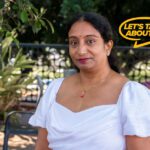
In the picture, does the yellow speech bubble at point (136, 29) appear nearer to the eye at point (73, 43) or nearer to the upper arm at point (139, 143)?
the eye at point (73, 43)

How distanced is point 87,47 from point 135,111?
35 centimetres

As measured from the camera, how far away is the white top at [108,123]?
1891 millimetres

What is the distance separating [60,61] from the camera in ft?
25.0

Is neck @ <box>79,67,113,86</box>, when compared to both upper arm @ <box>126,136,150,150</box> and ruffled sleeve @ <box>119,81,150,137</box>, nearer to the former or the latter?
ruffled sleeve @ <box>119,81,150,137</box>

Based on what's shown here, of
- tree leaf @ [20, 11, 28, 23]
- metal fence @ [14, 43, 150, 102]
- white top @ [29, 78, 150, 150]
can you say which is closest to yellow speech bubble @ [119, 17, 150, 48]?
metal fence @ [14, 43, 150, 102]

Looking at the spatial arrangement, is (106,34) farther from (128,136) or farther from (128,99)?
(128,136)

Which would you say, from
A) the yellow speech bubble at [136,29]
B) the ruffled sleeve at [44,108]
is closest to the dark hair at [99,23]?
the ruffled sleeve at [44,108]

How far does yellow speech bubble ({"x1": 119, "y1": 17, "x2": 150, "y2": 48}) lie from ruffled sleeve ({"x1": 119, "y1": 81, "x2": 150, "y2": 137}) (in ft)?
18.7

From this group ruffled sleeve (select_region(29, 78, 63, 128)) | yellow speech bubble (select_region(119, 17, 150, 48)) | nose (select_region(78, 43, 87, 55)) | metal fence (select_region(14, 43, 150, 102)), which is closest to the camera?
nose (select_region(78, 43, 87, 55))

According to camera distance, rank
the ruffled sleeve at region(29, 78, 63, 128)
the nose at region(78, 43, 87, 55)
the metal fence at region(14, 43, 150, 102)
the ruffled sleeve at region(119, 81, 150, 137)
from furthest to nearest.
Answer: the metal fence at region(14, 43, 150, 102) < the ruffled sleeve at region(29, 78, 63, 128) < the nose at region(78, 43, 87, 55) < the ruffled sleeve at region(119, 81, 150, 137)

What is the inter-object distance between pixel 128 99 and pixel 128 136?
6.2 inches

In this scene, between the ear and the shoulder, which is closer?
the shoulder

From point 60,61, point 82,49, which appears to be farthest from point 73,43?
point 60,61

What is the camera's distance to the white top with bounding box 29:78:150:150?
1891mm
